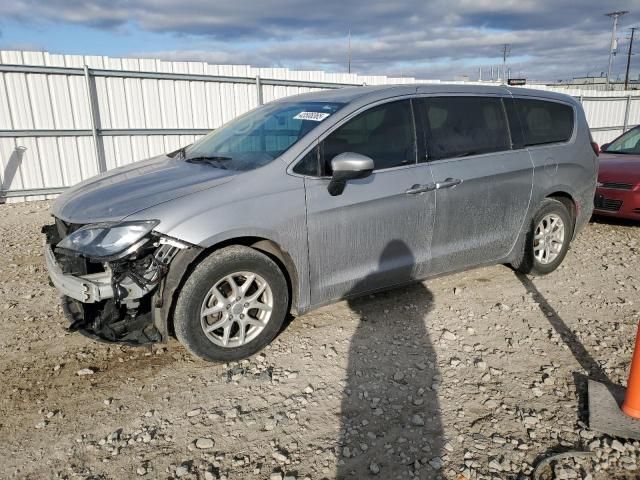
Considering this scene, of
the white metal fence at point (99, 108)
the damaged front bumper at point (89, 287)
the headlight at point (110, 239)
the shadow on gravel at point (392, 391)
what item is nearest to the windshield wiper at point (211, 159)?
the headlight at point (110, 239)

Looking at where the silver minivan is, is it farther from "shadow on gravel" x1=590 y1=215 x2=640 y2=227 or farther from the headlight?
"shadow on gravel" x1=590 y1=215 x2=640 y2=227

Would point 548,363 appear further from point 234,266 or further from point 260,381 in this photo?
point 234,266

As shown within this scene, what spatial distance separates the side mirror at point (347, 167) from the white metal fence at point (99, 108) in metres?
7.80

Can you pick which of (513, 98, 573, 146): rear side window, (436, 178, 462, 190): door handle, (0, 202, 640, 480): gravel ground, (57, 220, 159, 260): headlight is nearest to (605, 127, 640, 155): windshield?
(513, 98, 573, 146): rear side window

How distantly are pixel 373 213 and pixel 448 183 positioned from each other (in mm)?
785

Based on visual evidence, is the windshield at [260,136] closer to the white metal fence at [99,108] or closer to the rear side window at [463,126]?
the rear side window at [463,126]

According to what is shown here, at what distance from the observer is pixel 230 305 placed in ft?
10.6

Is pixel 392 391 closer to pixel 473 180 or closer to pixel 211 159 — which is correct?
pixel 473 180

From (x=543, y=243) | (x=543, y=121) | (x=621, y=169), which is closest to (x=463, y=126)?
(x=543, y=121)

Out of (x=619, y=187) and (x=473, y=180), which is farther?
(x=619, y=187)

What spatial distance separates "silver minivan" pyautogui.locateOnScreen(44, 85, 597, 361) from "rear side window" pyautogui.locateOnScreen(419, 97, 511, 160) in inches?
Answer: 0.5

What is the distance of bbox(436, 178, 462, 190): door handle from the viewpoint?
154 inches

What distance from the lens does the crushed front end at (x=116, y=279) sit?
115 inches

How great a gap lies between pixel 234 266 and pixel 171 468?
4.07ft
